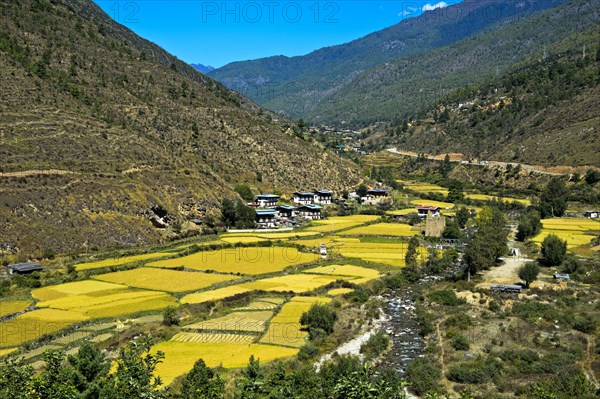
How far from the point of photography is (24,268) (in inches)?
2060

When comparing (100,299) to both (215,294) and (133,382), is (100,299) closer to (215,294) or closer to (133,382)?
(215,294)

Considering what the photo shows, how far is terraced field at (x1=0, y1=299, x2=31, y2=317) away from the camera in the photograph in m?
42.0

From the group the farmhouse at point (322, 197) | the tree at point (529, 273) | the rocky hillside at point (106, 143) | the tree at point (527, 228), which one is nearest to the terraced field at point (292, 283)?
the tree at point (529, 273)

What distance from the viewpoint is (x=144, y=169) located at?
82.1m

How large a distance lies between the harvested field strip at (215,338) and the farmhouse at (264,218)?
156 ft

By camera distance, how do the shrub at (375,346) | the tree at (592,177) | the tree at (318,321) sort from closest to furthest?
1. the shrub at (375,346)
2. the tree at (318,321)
3. the tree at (592,177)

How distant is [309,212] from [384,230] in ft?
53.5

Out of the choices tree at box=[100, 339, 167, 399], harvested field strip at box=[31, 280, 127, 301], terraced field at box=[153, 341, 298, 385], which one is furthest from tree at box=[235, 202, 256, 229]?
tree at box=[100, 339, 167, 399]

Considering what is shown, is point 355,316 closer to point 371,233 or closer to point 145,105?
point 371,233

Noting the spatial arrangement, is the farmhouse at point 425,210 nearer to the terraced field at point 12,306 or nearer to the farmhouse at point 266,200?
the farmhouse at point 266,200

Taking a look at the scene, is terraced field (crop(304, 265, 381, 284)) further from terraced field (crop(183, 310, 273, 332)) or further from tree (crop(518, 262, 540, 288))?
tree (crop(518, 262, 540, 288))

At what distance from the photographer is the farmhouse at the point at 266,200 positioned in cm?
9512

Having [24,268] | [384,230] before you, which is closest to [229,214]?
[384,230]

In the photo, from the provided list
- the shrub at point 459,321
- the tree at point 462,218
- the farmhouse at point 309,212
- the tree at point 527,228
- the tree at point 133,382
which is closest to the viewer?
the tree at point 133,382
